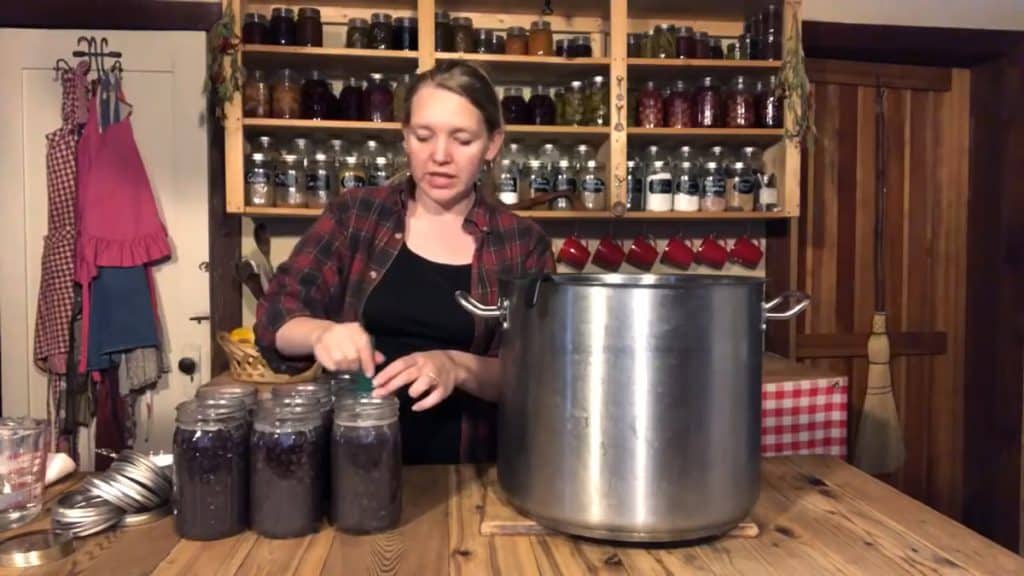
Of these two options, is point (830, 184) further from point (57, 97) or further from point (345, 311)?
point (57, 97)

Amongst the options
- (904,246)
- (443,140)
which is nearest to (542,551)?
(443,140)

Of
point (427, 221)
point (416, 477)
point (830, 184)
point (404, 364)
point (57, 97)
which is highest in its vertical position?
point (57, 97)

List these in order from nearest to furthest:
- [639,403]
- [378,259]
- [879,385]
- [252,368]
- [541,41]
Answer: [639,403] → [378,259] → [252,368] → [541,41] → [879,385]

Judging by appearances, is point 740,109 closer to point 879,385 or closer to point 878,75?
point 878,75

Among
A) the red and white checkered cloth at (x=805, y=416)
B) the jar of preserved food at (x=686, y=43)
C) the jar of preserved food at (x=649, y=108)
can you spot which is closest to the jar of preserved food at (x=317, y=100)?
the jar of preserved food at (x=649, y=108)

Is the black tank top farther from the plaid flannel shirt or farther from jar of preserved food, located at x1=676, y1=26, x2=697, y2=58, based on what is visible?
jar of preserved food, located at x1=676, y1=26, x2=697, y2=58

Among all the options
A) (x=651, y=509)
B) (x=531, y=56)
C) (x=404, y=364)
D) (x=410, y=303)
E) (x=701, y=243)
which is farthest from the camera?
(x=701, y=243)

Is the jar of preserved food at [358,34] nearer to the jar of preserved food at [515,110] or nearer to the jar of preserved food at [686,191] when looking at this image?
the jar of preserved food at [515,110]

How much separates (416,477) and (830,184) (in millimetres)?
1958

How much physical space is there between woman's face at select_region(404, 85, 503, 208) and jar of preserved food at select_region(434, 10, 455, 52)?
109 cm

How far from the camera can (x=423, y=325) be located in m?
1.24

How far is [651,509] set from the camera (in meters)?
0.74

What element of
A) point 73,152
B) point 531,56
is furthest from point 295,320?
point 73,152

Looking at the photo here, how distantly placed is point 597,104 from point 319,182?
29.2 inches
